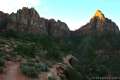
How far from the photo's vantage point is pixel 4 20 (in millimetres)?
57344

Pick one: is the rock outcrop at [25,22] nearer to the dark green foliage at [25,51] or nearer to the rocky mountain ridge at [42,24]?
the rocky mountain ridge at [42,24]

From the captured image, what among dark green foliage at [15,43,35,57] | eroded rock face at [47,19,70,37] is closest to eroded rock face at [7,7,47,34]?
eroded rock face at [47,19,70,37]

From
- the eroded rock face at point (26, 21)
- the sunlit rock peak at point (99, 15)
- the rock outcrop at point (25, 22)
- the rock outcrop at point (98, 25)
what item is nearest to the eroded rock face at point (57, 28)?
the rock outcrop at point (25, 22)

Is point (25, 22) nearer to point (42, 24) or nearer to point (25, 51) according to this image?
point (42, 24)

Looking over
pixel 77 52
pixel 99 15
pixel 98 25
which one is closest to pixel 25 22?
pixel 77 52

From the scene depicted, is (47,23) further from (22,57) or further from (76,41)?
(22,57)

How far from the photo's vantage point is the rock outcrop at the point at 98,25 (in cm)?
7288

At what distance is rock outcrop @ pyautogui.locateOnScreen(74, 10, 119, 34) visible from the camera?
7288 cm

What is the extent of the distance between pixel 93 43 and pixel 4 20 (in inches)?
819

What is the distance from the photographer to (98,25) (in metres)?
73.4

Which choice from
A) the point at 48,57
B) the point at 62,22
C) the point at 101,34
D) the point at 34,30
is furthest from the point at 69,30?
the point at 48,57

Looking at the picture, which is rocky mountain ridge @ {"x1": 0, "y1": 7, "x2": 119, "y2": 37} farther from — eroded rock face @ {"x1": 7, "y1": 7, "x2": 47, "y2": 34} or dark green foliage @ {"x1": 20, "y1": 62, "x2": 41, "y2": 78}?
dark green foliage @ {"x1": 20, "y1": 62, "x2": 41, "y2": 78}

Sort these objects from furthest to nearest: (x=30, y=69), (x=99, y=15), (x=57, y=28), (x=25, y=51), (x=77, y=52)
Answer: (x=99, y=15) < (x=57, y=28) < (x=77, y=52) < (x=25, y=51) < (x=30, y=69)

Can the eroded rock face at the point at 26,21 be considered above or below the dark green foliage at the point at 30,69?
above
